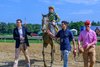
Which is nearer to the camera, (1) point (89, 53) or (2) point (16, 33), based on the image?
(1) point (89, 53)

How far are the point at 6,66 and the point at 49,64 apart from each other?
2.08 meters

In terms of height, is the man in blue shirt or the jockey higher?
the jockey

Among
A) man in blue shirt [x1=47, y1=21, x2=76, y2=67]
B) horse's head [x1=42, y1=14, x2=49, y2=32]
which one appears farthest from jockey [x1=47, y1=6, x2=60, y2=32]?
man in blue shirt [x1=47, y1=21, x2=76, y2=67]

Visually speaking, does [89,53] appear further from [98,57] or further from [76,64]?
[98,57]

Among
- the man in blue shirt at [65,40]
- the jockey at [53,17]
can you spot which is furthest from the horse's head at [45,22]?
the man in blue shirt at [65,40]

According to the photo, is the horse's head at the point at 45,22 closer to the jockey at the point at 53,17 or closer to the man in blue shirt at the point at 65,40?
the jockey at the point at 53,17

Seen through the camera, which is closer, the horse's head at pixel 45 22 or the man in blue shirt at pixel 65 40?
the man in blue shirt at pixel 65 40

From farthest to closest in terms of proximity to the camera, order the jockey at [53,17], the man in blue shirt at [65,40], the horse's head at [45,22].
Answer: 1. the jockey at [53,17]
2. the horse's head at [45,22]
3. the man in blue shirt at [65,40]

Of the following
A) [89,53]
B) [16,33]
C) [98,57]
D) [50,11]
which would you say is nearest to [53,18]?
[50,11]

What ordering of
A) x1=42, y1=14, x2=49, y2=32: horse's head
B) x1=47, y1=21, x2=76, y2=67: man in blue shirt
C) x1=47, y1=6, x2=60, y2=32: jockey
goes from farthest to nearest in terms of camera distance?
x1=47, y1=6, x2=60, y2=32: jockey
x1=42, y1=14, x2=49, y2=32: horse's head
x1=47, y1=21, x2=76, y2=67: man in blue shirt

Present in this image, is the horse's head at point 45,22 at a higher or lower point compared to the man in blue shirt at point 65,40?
higher

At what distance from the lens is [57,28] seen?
58.1ft

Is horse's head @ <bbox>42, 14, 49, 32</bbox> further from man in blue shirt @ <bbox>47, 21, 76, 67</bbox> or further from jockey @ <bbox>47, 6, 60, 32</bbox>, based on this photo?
man in blue shirt @ <bbox>47, 21, 76, 67</bbox>

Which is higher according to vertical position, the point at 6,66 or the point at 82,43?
the point at 82,43
